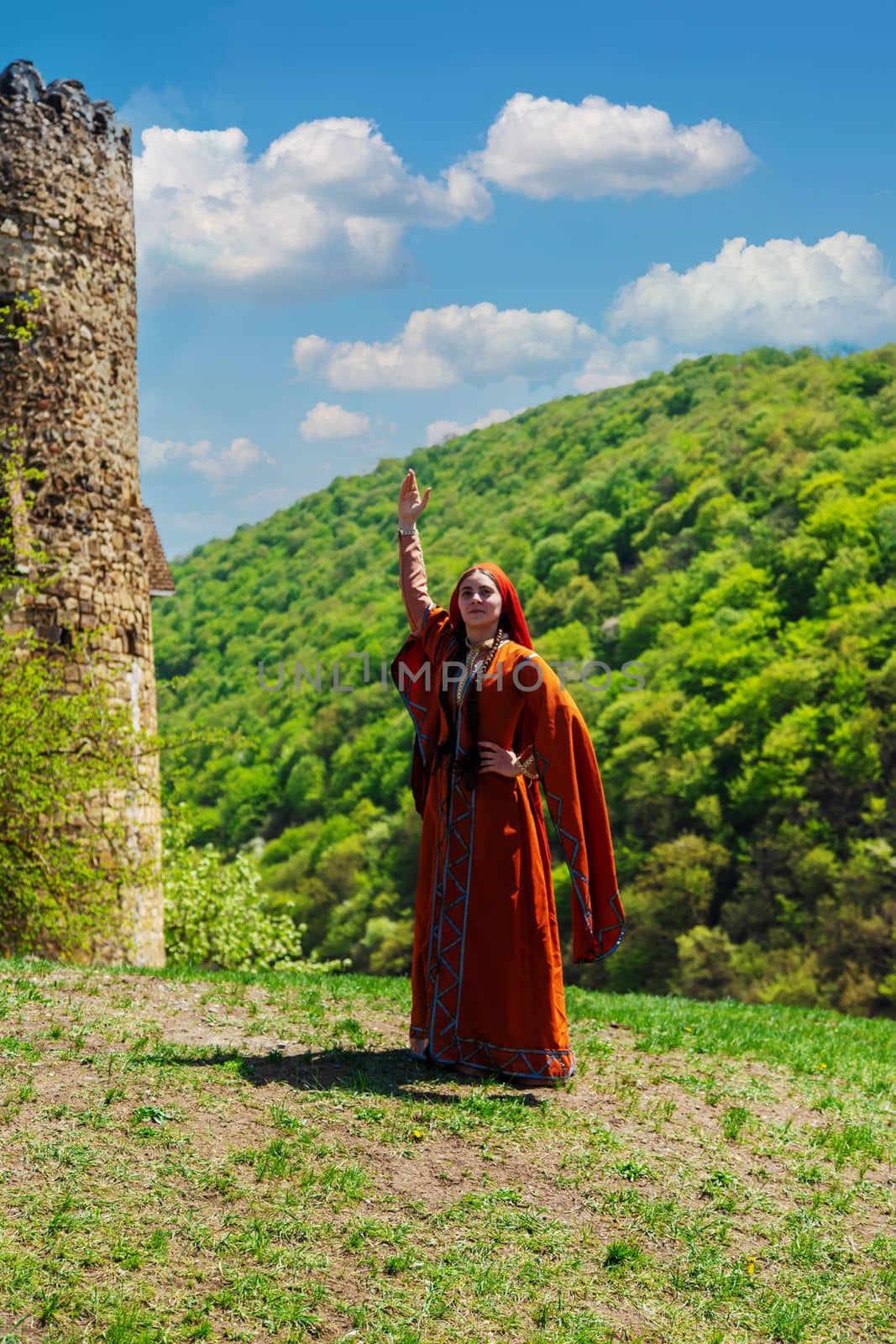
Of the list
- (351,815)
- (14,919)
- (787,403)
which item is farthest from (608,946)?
(787,403)

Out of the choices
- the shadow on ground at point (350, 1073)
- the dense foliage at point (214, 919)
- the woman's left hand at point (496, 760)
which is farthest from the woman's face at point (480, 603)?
the dense foliage at point (214, 919)

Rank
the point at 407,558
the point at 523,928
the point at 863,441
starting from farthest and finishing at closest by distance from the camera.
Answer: the point at 863,441 → the point at 407,558 → the point at 523,928

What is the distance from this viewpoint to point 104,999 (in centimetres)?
762

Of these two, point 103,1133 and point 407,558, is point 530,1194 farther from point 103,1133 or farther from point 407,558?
point 407,558

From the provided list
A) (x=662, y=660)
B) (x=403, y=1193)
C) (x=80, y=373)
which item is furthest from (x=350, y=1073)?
(x=662, y=660)

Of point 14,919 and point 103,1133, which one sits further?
point 14,919

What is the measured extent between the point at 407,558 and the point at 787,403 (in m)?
80.8

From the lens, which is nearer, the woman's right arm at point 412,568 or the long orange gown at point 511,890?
the long orange gown at point 511,890

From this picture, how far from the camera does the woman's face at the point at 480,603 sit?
641 cm

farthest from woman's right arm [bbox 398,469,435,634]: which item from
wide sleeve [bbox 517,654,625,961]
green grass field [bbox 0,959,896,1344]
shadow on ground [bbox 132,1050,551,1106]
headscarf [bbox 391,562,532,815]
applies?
green grass field [bbox 0,959,896,1344]

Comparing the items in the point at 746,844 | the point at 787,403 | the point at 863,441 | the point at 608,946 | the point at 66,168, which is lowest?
the point at 746,844

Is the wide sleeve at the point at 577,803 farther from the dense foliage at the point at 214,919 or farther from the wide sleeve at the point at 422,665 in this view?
the dense foliage at the point at 214,919

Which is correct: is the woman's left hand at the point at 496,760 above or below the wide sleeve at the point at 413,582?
below

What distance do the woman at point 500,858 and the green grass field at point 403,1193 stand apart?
0.28 m
